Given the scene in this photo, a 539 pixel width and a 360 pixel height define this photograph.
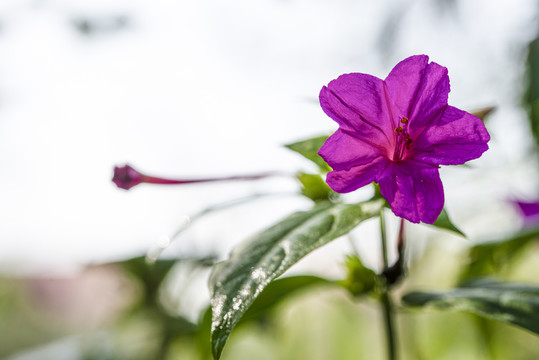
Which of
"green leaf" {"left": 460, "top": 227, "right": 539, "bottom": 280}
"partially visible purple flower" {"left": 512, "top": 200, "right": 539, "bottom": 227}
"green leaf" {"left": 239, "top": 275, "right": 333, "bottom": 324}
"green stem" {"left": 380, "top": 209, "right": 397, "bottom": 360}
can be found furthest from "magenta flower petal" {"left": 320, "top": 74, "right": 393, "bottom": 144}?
"partially visible purple flower" {"left": 512, "top": 200, "right": 539, "bottom": 227}

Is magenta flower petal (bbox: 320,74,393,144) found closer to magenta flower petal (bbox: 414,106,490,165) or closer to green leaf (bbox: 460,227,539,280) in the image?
magenta flower petal (bbox: 414,106,490,165)

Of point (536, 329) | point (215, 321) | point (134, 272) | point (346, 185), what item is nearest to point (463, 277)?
point (536, 329)

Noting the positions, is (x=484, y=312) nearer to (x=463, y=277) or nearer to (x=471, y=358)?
(x=463, y=277)

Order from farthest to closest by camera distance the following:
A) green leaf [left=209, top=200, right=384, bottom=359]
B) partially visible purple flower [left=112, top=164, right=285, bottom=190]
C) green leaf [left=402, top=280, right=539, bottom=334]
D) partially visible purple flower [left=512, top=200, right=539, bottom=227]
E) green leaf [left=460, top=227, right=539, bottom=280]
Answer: partially visible purple flower [left=512, top=200, right=539, bottom=227] → green leaf [left=460, top=227, right=539, bottom=280] → partially visible purple flower [left=112, top=164, right=285, bottom=190] → green leaf [left=402, top=280, right=539, bottom=334] → green leaf [left=209, top=200, right=384, bottom=359]

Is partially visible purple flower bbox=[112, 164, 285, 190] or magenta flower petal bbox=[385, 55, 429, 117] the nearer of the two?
magenta flower petal bbox=[385, 55, 429, 117]

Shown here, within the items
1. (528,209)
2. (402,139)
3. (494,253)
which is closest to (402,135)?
(402,139)

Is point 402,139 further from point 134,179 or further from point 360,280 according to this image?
point 134,179

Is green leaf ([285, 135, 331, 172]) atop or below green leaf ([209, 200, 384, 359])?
atop

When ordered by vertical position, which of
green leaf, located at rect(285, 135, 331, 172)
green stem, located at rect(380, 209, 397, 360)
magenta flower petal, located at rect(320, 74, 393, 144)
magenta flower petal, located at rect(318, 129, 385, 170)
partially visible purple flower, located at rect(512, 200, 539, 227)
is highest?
magenta flower petal, located at rect(320, 74, 393, 144)
